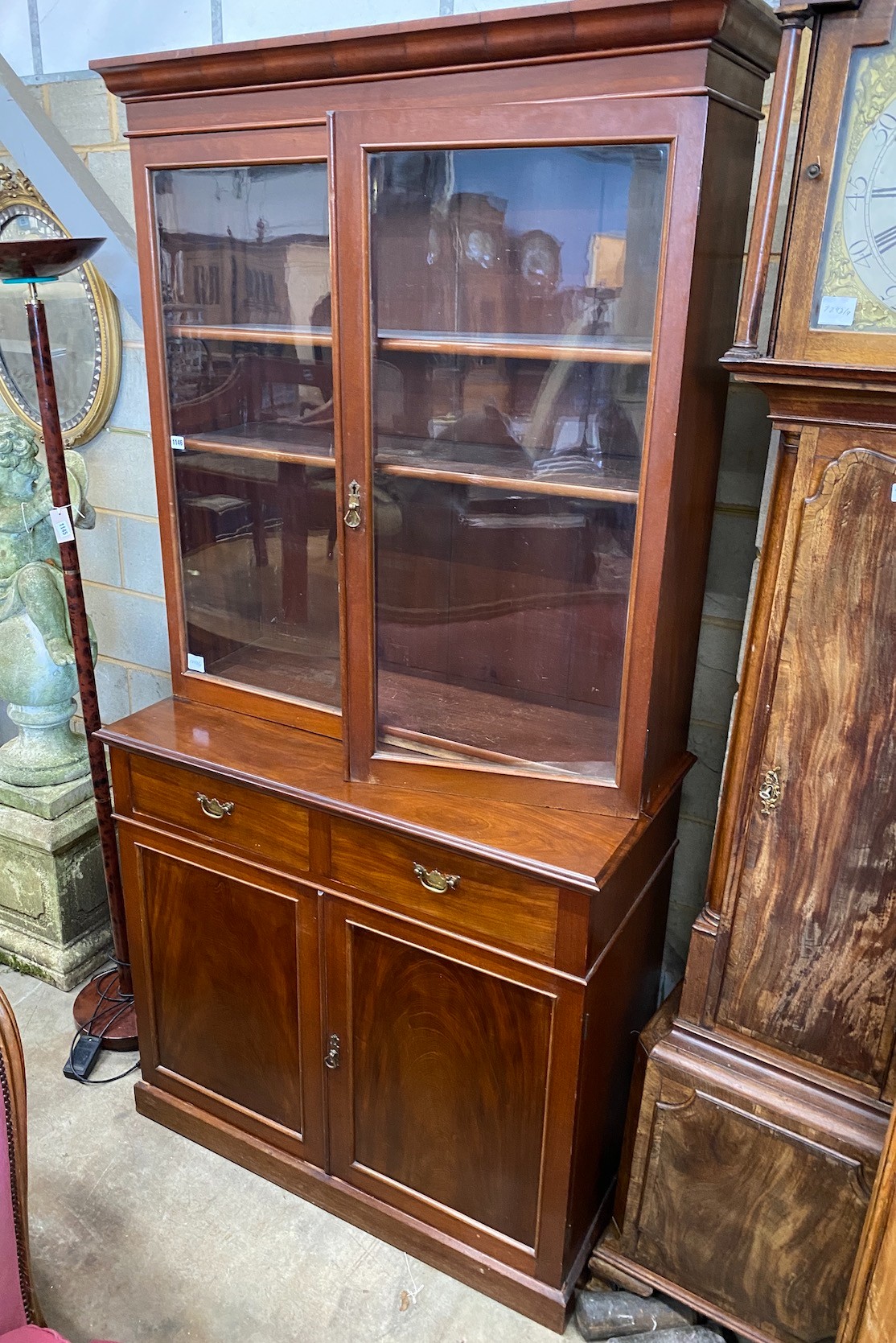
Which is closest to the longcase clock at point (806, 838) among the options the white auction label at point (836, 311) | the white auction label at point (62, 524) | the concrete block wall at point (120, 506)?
the white auction label at point (836, 311)

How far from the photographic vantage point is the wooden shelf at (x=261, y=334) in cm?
162

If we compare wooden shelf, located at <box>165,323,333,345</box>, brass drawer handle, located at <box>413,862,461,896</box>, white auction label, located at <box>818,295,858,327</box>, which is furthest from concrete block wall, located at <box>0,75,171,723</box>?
white auction label, located at <box>818,295,858,327</box>

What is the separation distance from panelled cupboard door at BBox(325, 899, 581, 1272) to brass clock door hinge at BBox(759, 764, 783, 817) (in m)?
0.40

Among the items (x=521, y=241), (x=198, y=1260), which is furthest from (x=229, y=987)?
(x=521, y=241)

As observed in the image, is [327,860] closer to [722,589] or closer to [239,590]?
[239,590]

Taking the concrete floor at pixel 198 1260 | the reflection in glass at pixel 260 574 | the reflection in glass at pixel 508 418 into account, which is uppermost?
the reflection in glass at pixel 508 418

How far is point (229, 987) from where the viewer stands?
74.8 inches

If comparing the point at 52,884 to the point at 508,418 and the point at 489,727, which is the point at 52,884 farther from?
the point at 508,418

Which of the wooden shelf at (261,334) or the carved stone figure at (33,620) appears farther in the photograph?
the carved stone figure at (33,620)

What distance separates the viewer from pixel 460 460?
5.16 feet

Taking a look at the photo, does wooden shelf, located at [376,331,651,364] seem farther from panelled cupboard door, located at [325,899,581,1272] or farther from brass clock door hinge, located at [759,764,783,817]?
panelled cupboard door, located at [325,899,581,1272]

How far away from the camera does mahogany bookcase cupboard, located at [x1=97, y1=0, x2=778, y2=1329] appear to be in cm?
134

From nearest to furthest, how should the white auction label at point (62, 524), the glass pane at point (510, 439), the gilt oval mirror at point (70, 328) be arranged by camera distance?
1. the glass pane at point (510, 439)
2. the white auction label at point (62, 524)
3. the gilt oval mirror at point (70, 328)

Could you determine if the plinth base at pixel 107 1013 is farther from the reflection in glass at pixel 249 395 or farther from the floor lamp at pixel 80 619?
the reflection in glass at pixel 249 395
